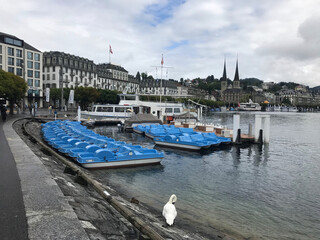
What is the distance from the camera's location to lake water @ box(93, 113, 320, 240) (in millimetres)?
11602

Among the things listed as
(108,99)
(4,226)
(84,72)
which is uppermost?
(84,72)

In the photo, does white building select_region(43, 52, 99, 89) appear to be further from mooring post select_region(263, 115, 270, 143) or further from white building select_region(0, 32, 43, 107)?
mooring post select_region(263, 115, 270, 143)

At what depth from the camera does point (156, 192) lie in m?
15.8

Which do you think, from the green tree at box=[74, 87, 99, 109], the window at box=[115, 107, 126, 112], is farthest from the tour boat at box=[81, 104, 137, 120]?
the green tree at box=[74, 87, 99, 109]

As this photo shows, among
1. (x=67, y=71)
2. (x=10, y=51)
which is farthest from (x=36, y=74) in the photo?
(x=67, y=71)

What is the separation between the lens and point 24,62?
8169 centimetres

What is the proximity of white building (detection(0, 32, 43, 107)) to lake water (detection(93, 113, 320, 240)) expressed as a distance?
66.6 meters

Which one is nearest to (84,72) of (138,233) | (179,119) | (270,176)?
(179,119)

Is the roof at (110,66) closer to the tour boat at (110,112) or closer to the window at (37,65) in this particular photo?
the window at (37,65)

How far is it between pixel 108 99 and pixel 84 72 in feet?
86.7

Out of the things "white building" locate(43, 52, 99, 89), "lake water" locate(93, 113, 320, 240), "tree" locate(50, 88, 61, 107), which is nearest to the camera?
"lake water" locate(93, 113, 320, 240)

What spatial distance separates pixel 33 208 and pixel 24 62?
282ft

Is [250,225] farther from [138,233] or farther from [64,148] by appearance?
[64,148]

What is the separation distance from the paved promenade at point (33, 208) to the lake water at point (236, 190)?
533 cm
